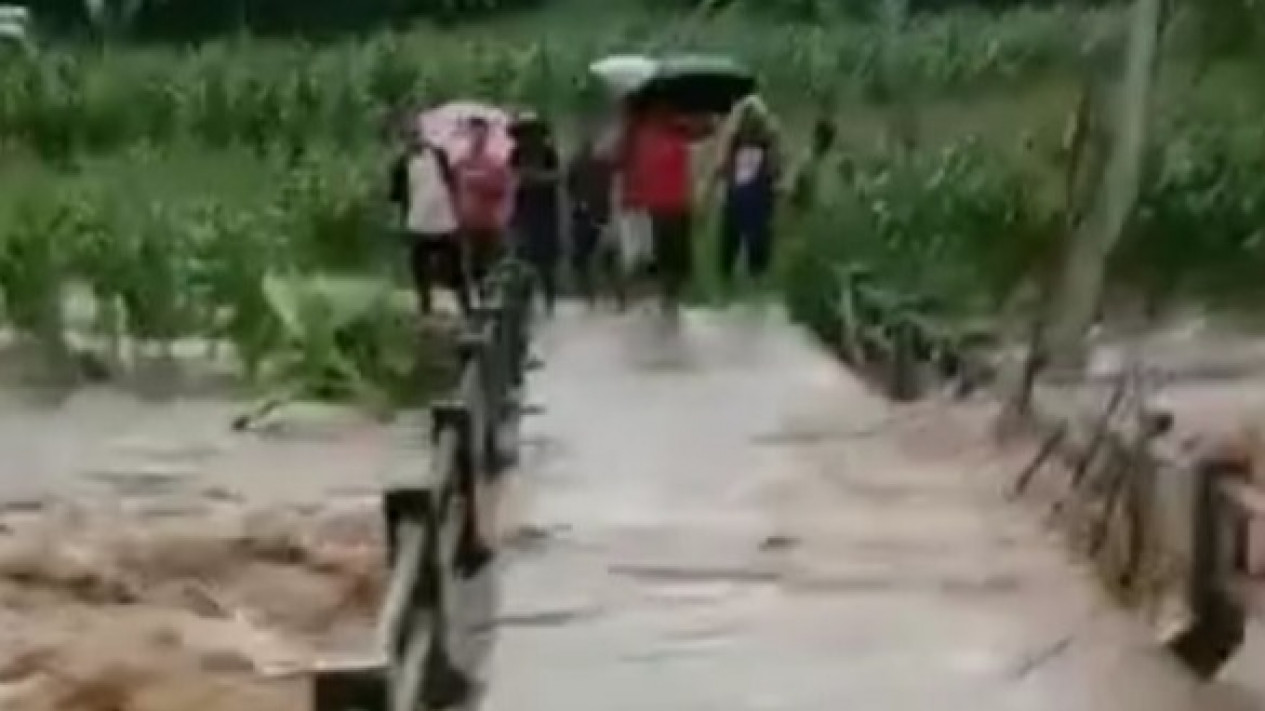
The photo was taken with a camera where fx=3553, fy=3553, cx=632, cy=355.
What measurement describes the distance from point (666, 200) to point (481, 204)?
3.37 meters

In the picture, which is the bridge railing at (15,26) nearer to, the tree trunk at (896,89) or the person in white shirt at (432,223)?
the tree trunk at (896,89)

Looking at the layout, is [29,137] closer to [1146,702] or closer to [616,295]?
[616,295]

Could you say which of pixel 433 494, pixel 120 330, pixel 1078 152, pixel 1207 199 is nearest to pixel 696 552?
pixel 433 494

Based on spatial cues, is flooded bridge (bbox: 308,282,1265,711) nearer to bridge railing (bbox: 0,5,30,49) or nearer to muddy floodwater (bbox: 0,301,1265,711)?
muddy floodwater (bbox: 0,301,1265,711)

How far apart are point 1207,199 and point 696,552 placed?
10678mm

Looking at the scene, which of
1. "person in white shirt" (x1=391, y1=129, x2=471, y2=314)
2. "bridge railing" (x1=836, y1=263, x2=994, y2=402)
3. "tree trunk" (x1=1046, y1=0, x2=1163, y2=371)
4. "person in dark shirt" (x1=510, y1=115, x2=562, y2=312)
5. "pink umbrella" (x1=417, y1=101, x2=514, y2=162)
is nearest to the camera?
"tree trunk" (x1=1046, y1=0, x2=1163, y2=371)

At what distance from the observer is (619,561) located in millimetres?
10453

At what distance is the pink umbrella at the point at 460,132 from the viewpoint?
733 inches

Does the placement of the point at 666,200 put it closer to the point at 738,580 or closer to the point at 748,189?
the point at 748,189

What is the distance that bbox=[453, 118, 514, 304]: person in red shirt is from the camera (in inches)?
717

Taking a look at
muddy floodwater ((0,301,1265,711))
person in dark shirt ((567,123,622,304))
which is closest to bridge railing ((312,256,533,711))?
muddy floodwater ((0,301,1265,711))

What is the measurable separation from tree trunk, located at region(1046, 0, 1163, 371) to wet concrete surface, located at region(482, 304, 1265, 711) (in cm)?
65

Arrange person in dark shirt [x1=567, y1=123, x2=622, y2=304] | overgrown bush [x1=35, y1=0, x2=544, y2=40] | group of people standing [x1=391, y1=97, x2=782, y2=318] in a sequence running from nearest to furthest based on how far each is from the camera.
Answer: group of people standing [x1=391, y1=97, x2=782, y2=318]
person in dark shirt [x1=567, y1=123, x2=622, y2=304]
overgrown bush [x1=35, y1=0, x2=544, y2=40]

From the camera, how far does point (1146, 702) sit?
844cm
